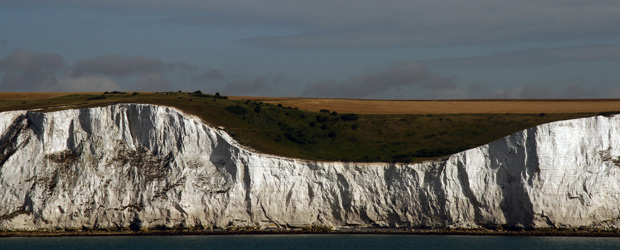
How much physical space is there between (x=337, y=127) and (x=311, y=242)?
91.8ft

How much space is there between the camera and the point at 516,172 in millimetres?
80875

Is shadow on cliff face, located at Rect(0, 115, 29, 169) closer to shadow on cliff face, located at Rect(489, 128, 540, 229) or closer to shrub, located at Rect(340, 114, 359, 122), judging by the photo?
shrub, located at Rect(340, 114, 359, 122)

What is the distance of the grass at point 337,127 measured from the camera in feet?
281

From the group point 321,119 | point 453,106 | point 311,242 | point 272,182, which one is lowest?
point 311,242

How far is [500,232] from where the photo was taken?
257 ft

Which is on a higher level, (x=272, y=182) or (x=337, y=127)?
(x=337, y=127)

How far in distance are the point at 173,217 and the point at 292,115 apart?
25.8 metres

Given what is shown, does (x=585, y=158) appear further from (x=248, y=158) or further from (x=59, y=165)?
(x=59, y=165)

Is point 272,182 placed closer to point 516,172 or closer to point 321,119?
point 321,119

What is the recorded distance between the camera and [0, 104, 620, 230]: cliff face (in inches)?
3113

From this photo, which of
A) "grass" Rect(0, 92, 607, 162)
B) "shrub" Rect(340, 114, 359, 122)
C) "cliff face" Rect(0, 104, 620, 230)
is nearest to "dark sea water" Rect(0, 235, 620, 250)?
"cliff face" Rect(0, 104, 620, 230)

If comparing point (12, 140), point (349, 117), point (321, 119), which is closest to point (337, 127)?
point (321, 119)

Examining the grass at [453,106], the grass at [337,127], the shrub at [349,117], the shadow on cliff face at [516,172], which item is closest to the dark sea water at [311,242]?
the shadow on cliff face at [516,172]

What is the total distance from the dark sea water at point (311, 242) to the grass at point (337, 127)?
11.3 m
